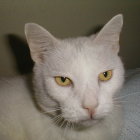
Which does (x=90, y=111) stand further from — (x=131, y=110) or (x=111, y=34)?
(x=111, y=34)

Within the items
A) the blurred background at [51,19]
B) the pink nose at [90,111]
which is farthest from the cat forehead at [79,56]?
the blurred background at [51,19]

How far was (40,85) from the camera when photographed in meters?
1.52

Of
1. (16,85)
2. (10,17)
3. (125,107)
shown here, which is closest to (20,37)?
(10,17)

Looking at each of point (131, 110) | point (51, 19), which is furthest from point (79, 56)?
point (51, 19)

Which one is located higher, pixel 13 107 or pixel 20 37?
pixel 20 37

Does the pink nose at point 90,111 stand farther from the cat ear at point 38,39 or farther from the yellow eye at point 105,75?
the cat ear at point 38,39

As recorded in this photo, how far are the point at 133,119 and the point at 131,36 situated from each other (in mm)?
1157

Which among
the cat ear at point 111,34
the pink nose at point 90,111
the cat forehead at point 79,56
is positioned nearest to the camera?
the pink nose at point 90,111

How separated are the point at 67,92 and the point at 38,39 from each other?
38cm

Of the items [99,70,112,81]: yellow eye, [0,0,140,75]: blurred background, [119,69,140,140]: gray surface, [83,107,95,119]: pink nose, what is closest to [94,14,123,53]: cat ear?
[99,70,112,81]: yellow eye

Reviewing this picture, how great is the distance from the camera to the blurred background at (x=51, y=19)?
2012 millimetres

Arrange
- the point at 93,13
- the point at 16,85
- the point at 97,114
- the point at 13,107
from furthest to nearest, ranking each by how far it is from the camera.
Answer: the point at 93,13 < the point at 16,85 < the point at 13,107 < the point at 97,114

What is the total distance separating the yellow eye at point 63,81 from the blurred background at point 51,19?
81 cm

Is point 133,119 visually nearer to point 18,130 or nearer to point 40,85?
point 40,85
